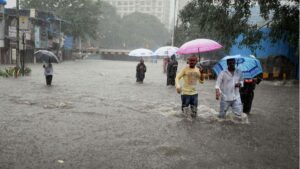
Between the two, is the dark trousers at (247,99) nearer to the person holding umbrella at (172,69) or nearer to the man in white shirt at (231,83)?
the man in white shirt at (231,83)

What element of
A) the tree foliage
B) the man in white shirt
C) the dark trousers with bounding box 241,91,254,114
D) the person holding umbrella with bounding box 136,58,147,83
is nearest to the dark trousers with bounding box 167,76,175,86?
the person holding umbrella with bounding box 136,58,147,83

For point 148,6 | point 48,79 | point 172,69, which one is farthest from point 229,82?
point 148,6

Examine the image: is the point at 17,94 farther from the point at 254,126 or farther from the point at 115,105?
the point at 254,126

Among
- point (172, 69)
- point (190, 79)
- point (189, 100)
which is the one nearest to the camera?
point (190, 79)

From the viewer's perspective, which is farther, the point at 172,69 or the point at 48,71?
the point at 172,69

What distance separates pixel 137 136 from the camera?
7539mm

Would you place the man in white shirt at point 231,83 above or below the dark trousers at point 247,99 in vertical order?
above

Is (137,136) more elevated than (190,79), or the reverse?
(190,79)

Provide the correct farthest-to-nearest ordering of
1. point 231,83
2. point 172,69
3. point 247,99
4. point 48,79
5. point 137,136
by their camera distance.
Result: point 172,69 < point 48,79 < point 247,99 < point 231,83 < point 137,136

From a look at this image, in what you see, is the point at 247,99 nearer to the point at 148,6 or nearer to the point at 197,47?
the point at 197,47

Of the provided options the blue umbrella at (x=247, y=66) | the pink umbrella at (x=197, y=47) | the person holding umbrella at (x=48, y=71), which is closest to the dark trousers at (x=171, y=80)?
the person holding umbrella at (x=48, y=71)

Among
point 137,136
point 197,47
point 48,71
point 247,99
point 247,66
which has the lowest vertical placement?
point 137,136

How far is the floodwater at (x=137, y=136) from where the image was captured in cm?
581

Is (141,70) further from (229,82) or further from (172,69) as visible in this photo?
(229,82)
